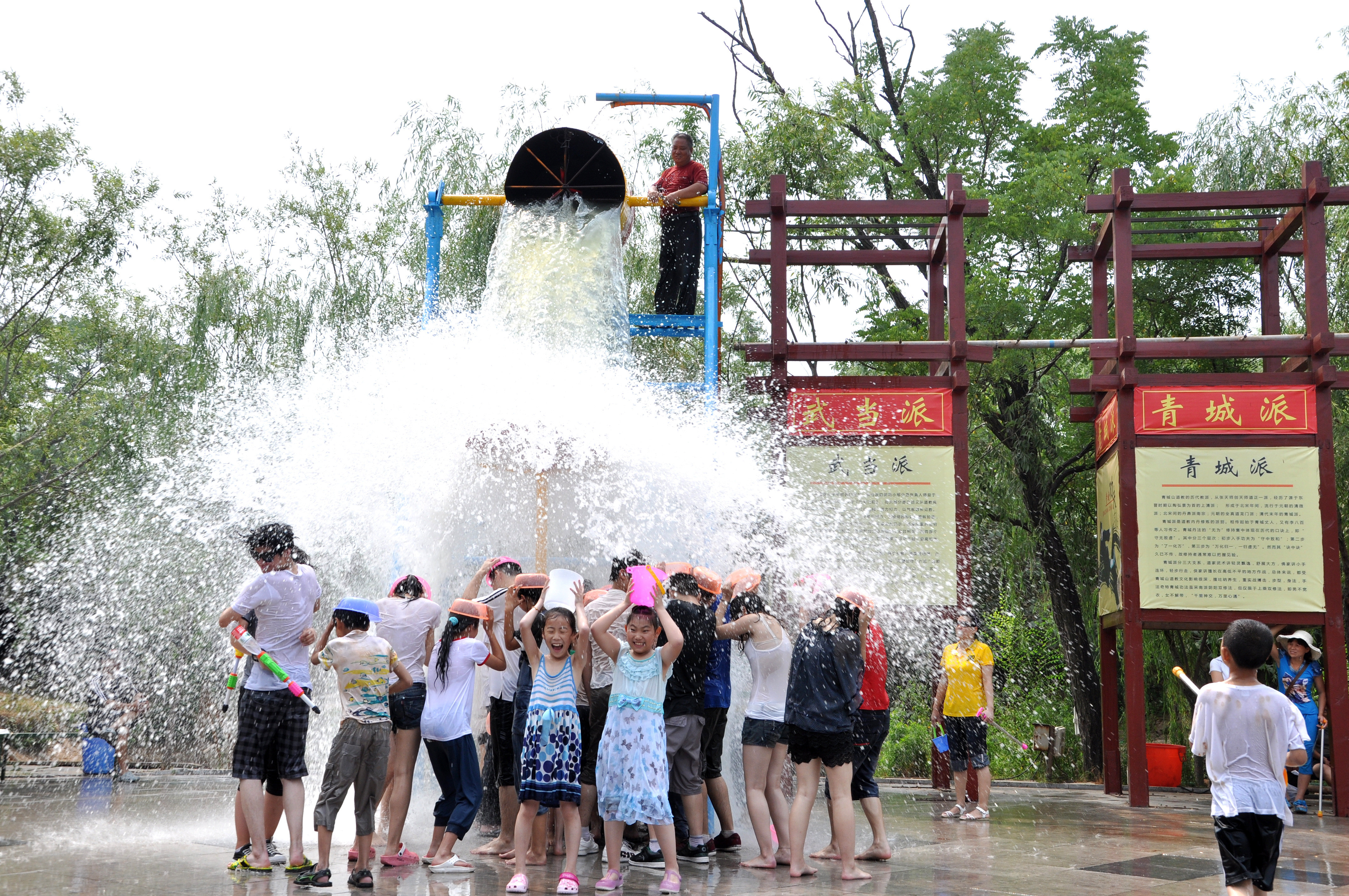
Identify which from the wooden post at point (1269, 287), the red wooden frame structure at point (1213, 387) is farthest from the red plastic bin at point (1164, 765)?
the wooden post at point (1269, 287)

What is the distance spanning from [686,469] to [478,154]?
10960mm

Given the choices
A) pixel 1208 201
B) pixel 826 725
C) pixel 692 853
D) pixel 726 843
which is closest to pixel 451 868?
pixel 692 853

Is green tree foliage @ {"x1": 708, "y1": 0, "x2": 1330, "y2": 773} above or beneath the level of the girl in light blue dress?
above

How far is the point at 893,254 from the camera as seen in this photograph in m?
13.6

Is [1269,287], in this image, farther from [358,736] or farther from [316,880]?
[316,880]

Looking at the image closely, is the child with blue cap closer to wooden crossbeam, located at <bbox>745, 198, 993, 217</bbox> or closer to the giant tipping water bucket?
the giant tipping water bucket

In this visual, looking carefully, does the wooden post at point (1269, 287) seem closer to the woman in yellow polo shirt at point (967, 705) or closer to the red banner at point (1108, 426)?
the red banner at point (1108, 426)

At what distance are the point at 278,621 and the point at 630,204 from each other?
5965 mm

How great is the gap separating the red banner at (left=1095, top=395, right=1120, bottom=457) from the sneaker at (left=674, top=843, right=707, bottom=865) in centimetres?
662

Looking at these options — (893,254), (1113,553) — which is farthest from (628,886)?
(893,254)

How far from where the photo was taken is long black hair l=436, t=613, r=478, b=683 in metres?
6.38

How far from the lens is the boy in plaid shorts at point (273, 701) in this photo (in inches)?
230

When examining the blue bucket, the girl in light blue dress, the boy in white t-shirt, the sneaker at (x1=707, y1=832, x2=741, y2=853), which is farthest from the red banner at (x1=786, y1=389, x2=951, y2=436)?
the blue bucket

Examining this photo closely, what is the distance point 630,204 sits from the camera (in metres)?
10.8
